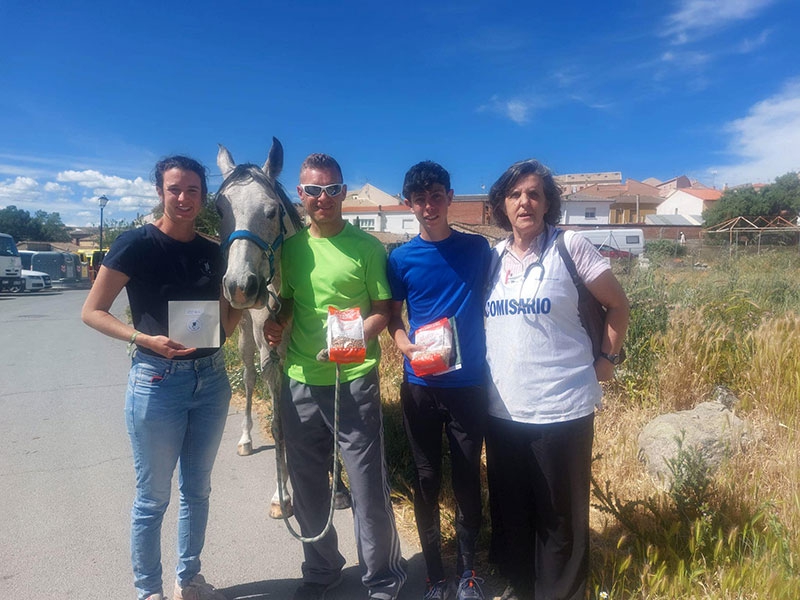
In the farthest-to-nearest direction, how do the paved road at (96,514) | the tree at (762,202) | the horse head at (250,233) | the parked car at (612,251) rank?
the tree at (762,202) → the parked car at (612,251) → the paved road at (96,514) → the horse head at (250,233)

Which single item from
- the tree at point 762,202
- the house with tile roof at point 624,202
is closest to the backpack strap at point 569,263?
the tree at point 762,202

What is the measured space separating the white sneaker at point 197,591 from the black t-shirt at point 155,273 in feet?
4.10

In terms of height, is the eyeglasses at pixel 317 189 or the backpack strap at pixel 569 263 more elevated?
the eyeglasses at pixel 317 189

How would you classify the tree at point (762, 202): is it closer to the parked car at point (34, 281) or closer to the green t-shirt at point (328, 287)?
the parked car at point (34, 281)

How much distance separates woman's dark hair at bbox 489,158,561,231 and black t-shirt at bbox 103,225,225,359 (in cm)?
157

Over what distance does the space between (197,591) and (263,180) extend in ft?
7.68

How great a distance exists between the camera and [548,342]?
2.32 m

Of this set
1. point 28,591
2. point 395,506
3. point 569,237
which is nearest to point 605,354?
point 569,237

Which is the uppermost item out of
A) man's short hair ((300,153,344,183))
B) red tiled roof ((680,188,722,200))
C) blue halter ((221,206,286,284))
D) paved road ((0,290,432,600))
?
red tiled roof ((680,188,722,200))

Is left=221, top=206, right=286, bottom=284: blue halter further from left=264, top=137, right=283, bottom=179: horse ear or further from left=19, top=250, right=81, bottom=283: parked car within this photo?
left=19, top=250, right=81, bottom=283: parked car

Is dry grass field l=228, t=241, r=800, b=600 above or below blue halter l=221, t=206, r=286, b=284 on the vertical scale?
below

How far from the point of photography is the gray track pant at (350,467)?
2582mm

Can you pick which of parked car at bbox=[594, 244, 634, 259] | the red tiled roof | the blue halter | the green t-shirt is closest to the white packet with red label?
the green t-shirt

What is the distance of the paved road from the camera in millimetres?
2862
